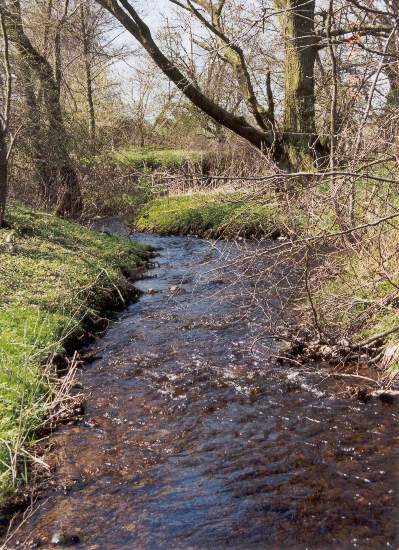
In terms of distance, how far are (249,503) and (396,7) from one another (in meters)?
4.23

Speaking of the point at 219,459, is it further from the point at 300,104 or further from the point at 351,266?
the point at 300,104

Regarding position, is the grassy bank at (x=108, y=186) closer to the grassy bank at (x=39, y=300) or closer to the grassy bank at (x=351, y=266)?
the grassy bank at (x=39, y=300)

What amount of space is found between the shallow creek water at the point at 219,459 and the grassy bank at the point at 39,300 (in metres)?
0.42

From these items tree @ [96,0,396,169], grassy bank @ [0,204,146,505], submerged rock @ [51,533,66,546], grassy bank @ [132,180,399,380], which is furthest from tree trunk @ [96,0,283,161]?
submerged rock @ [51,533,66,546]

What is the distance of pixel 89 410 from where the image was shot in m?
4.89

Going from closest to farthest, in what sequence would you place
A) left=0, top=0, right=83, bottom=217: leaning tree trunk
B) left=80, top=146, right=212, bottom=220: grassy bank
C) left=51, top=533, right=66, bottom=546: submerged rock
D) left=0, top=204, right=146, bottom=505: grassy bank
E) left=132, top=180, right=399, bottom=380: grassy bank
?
left=51, top=533, right=66, bottom=546: submerged rock
left=0, top=204, right=146, bottom=505: grassy bank
left=132, top=180, right=399, bottom=380: grassy bank
left=0, top=0, right=83, bottom=217: leaning tree trunk
left=80, top=146, right=212, bottom=220: grassy bank

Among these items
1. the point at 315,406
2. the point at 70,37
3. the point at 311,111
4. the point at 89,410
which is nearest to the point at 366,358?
the point at 315,406

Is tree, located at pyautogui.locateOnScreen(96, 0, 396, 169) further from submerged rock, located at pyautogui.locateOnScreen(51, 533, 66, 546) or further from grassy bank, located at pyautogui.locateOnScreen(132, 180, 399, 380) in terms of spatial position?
submerged rock, located at pyautogui.locateOnScreen(51, 533, 66, 546)

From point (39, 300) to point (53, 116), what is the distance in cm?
791

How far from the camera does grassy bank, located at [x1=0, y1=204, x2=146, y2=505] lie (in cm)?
438

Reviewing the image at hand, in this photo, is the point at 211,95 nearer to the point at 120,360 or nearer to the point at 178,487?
the point at 120,360

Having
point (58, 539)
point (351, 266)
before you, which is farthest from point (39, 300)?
point (351, 266)

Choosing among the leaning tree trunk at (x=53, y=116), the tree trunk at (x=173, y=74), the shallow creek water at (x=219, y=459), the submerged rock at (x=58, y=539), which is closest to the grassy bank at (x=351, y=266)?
the shallow creek water at (x=219, y=459)

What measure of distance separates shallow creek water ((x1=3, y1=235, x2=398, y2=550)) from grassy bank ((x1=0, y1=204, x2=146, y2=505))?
419mm
